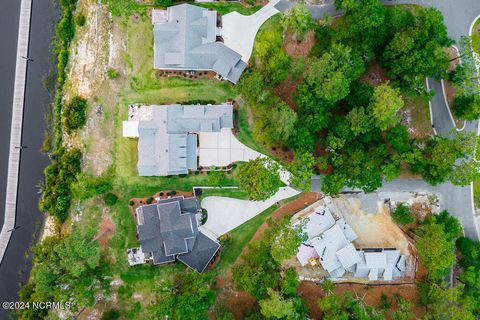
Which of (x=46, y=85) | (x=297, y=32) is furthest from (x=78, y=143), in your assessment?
(x=297, y=32)

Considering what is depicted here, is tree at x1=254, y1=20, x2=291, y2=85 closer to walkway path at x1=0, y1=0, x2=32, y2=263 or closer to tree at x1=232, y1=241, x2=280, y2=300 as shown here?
tree at x1=232, y1=241, x2=280, y2=300

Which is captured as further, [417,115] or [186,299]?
[417,115]

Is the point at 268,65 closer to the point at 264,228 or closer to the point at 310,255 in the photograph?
the point at 264,228

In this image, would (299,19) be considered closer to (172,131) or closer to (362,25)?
(362,25)

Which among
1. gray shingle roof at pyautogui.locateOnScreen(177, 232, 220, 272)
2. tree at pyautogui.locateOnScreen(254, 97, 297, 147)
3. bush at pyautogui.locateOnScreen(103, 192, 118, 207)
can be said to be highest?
tree at pyautogui.locateOnScreen(254, 97, 297, 147)

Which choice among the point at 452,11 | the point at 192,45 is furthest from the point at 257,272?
the point at 452,11

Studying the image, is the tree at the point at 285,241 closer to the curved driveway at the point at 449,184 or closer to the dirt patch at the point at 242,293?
the dirt patch at the point at 242,293

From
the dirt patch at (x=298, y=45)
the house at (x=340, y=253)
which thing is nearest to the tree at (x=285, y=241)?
the house at (x=340, y=253)

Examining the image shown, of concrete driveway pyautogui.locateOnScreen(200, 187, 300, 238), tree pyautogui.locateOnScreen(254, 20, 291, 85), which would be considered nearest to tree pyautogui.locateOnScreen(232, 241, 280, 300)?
concrete driveway pyautogui.locateOnScreen(200, 187, 300, 238)
